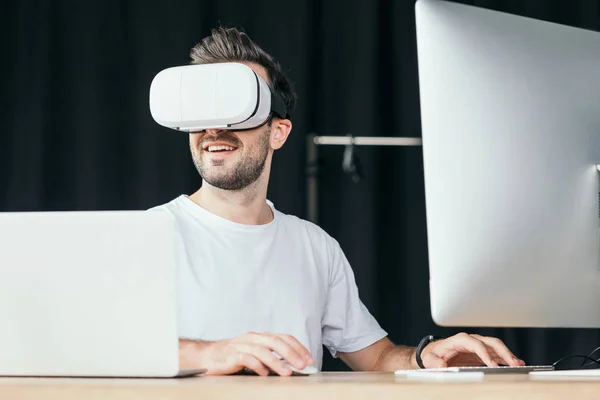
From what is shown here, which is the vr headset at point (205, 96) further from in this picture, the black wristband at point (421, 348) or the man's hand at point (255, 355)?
the black wristband at point (421, 348)

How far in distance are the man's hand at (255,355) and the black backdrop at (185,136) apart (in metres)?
1.65

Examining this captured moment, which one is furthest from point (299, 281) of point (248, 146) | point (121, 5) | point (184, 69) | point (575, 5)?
point (575, 5)

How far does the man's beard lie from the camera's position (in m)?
1.90

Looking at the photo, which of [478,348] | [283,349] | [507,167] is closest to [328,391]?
[283,349]

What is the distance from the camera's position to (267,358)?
94cm

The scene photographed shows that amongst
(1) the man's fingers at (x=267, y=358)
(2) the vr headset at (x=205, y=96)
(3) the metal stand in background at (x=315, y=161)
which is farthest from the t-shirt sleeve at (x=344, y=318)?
(1) the man's fingers at (x=267, y=358)

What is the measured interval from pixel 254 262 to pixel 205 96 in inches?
27.4

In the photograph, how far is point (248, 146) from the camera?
196 centimetres

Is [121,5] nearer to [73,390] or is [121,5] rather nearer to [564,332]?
[564,332]

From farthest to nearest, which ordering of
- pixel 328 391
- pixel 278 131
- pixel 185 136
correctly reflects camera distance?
pixel 185 136, pixel 278 131, pixel 328 391

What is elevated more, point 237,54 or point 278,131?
point 237,54

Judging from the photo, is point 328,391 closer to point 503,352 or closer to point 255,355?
point 255,355

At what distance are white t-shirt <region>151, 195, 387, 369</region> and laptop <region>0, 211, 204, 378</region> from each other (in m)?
0.85

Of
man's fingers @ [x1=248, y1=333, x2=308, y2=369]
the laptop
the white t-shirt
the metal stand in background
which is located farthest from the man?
the laptop
